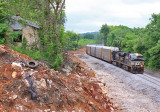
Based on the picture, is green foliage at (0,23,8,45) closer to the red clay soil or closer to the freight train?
the red clay soil

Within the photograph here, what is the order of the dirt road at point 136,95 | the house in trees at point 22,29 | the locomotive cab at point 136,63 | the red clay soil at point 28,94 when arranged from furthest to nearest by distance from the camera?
1. the locomotive cab at point 136,63
2. the house in trees at point 22,29
3. the dirt road at point 136,95
4. the red clay soil at point 28,94

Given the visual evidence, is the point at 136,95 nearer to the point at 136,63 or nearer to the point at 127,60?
the point at 136,63

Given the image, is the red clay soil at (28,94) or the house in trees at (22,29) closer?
the red clay soil at (28,94)

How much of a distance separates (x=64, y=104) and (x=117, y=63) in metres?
25.3

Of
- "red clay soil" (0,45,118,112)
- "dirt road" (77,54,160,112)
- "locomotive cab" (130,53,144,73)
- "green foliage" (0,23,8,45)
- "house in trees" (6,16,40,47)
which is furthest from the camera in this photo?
"locomotive cab" (130,53,144,73)

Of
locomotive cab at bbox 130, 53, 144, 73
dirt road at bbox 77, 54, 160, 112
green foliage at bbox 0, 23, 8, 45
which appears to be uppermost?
green foliage at bbox 0, 23, 8, 45

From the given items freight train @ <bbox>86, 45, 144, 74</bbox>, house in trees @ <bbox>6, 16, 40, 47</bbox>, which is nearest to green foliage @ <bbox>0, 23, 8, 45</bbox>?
house in trees @ <bbox>6, 16, 40, 47</bbox>

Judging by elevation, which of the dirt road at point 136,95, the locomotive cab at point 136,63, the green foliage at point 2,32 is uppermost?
the green foliage at point 2,32

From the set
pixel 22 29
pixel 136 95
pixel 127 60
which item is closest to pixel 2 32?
pixel 22 29

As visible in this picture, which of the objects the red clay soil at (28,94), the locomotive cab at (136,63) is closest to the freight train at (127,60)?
the locomotive cab at (136,63)

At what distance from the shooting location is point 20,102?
716 cm

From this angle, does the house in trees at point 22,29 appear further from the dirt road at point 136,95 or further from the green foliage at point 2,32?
the dirt road at point 136,95

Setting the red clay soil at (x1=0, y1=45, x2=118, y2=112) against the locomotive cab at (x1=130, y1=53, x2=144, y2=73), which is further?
the locomotive cab at (x1=130, y1=53, x2=144, y2=73)

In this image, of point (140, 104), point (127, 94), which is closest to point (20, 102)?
point (140, 104)
